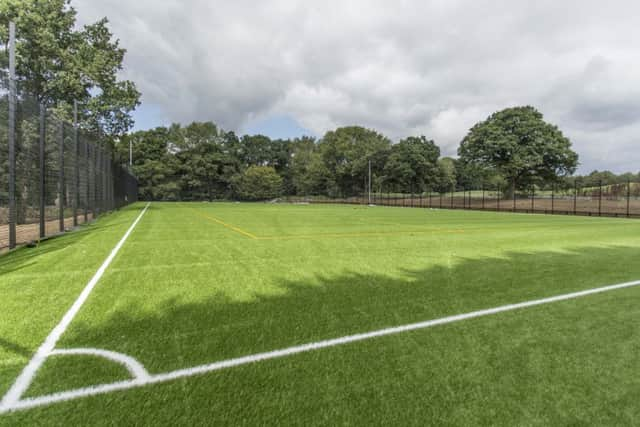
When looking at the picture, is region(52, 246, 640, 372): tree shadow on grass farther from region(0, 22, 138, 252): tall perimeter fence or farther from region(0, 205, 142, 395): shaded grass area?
region(0, 22, 138, 252): tall perimeter fence

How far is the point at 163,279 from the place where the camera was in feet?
13.1

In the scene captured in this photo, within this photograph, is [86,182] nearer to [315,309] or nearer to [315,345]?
[315,309]

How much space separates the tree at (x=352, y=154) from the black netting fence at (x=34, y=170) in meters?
46.1

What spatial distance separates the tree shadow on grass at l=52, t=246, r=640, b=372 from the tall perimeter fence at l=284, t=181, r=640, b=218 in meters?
23.3

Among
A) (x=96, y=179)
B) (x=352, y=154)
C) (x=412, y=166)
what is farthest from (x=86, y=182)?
(x=352, y=154)

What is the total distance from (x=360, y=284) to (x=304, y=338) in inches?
64.9

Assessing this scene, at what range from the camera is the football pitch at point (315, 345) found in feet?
5.41

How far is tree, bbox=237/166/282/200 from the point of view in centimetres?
5991

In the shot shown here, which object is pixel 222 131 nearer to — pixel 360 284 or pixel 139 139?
pixel 139 139

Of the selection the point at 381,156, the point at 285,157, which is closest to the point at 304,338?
the point at 381,156

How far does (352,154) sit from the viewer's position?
184ft

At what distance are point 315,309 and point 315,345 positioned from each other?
74 cm

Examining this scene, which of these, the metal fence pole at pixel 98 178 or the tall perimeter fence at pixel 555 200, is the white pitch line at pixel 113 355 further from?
the tall perimeter fence at pixel 555 200

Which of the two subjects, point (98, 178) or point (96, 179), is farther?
point (98, 178)
